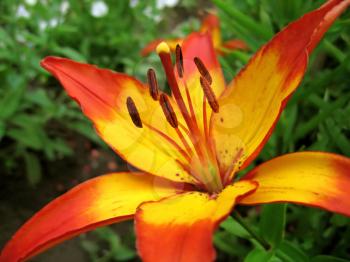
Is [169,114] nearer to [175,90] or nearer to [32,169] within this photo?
[175,90]

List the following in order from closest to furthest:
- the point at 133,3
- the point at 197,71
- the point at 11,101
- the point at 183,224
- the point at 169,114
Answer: the point at 183,224 < the point at 169,114 < the point at 197,71 < the point at 11,101 < the point at 133,3

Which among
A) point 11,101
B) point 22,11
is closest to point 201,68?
point 11,101

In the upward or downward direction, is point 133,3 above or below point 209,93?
above

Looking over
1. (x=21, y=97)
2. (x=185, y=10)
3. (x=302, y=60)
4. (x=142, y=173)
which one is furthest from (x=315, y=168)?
(x=185, y=10)

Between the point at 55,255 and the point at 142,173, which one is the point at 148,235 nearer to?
the point at 142,173

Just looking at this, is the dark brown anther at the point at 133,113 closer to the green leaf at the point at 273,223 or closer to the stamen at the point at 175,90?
the stamen at the point at 175,90

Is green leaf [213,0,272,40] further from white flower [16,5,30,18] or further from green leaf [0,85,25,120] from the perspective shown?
white flower [16,5,30,18]

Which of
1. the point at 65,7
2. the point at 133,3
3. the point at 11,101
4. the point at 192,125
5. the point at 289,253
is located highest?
the point at 65,7
